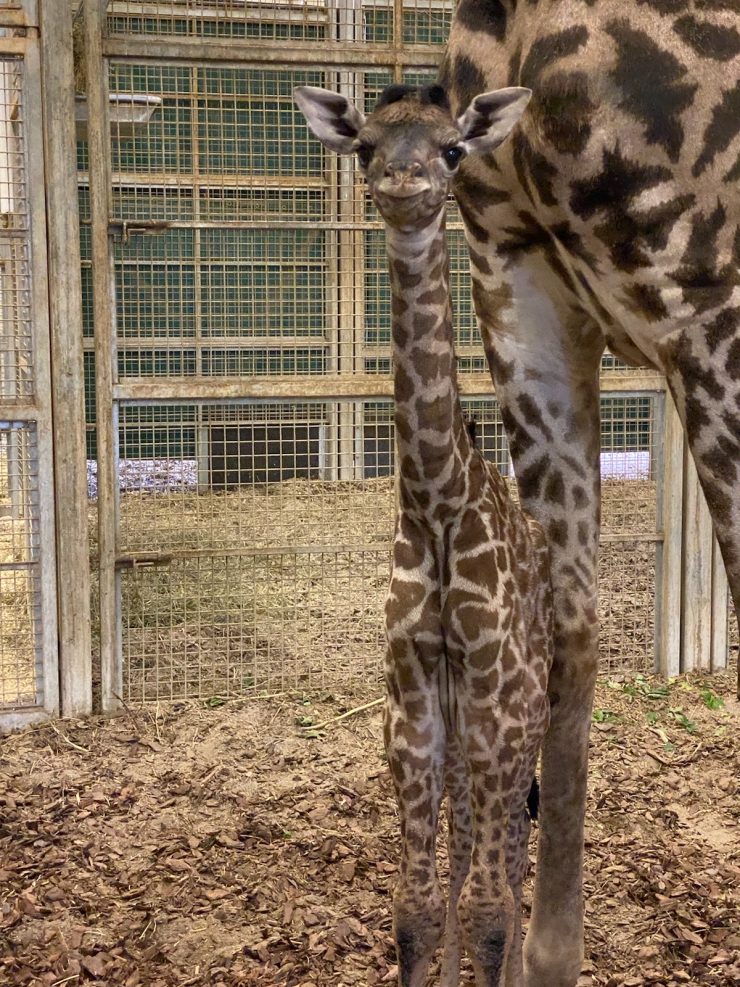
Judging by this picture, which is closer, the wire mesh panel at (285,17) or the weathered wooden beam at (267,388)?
the weathered wooden beam at (267,388)

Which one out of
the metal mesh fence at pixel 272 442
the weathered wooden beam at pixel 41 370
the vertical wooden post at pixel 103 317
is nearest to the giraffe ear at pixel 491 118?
the metal mesh fence at pixel 272 442

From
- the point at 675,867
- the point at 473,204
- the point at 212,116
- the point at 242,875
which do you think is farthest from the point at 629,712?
the point at 212,116

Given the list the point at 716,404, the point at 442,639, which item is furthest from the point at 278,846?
the point at 716,404

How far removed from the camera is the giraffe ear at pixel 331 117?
270 centimetres

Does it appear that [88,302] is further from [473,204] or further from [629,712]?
[473,204]

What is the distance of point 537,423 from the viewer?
3.18 meters

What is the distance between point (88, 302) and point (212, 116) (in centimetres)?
219

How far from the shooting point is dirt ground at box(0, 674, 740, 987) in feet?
12.0

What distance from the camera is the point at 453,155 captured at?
8.53 ft

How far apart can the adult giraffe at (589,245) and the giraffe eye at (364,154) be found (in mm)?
400

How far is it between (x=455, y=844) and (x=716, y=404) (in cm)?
135

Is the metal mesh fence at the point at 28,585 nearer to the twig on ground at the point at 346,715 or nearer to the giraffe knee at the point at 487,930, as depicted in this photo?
the twig on ground at the point at 346,715

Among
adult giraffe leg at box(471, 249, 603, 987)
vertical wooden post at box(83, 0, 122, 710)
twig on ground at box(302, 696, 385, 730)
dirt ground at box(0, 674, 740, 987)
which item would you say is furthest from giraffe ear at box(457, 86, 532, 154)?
twig on ground at box(302, 696, 385, 730)

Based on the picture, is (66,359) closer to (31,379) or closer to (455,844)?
(31,379)
